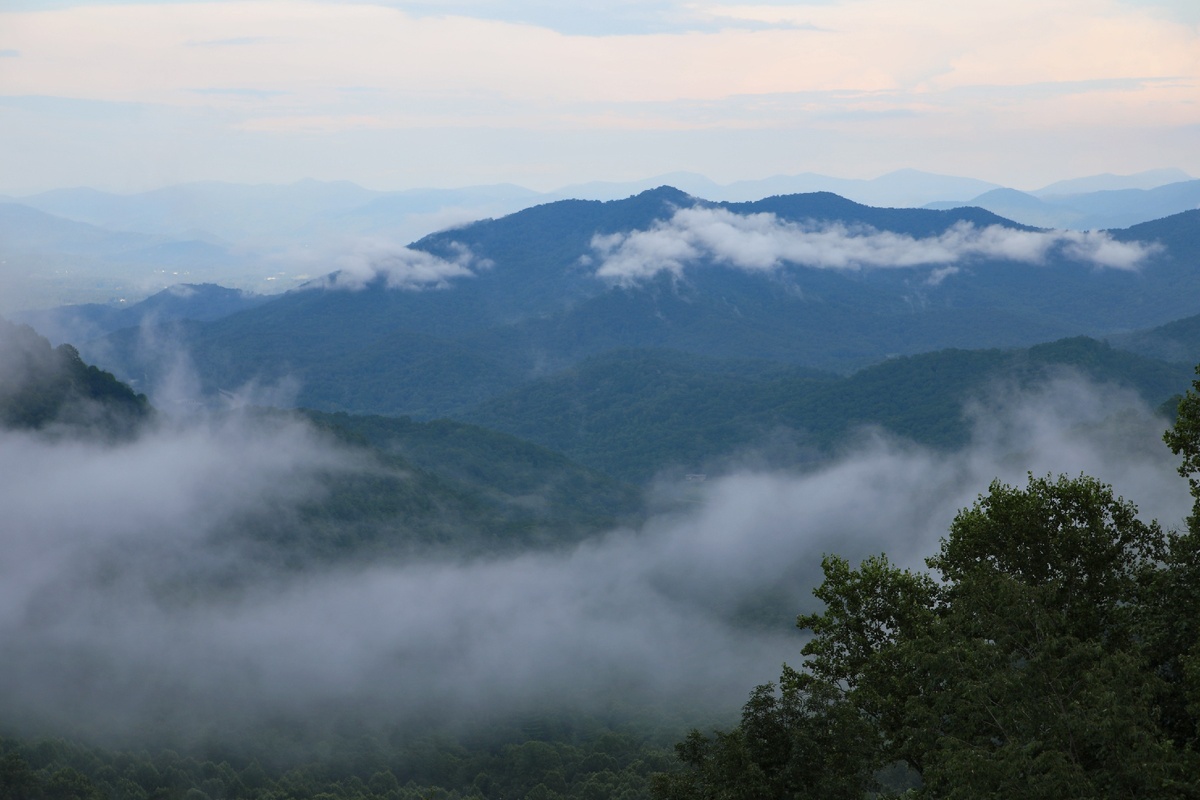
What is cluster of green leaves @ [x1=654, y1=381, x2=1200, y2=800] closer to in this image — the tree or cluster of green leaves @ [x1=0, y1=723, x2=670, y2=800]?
the tree

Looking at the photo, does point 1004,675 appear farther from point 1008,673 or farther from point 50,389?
point 50,389

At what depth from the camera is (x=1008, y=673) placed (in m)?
20.5

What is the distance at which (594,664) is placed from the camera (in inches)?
5187

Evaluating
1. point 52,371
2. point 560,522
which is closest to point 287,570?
point 52,371

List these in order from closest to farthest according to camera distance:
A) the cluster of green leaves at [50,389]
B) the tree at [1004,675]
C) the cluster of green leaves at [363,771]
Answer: the tree at [1004,675] < the cluster of green leaves at [363,771] < the cluster of green leaves at [50,389]

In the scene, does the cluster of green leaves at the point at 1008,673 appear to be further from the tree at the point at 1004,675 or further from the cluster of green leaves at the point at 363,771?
the cluster of green leaves at the point at 363,771

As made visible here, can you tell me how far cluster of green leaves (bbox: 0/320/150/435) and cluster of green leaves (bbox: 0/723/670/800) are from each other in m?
62.6

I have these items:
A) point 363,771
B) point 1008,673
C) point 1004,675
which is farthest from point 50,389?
point 1004,675

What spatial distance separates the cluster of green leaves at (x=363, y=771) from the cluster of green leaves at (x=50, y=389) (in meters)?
62.6

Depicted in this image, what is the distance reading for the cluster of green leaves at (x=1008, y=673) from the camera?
18.3 meters

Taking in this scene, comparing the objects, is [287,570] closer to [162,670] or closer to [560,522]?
[162,670]

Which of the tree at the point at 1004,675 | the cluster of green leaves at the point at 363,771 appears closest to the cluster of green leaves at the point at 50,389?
the cluster of green leaves at the point at 363,771

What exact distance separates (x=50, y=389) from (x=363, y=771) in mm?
75687

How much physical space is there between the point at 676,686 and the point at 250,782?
50.3 metres
